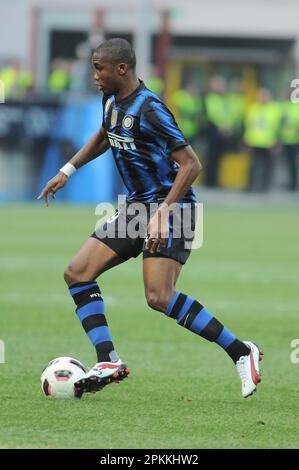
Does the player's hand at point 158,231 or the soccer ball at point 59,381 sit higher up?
the player's hand at point 158,231

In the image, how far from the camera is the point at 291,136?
92.9 feet

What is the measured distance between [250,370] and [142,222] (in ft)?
3.60

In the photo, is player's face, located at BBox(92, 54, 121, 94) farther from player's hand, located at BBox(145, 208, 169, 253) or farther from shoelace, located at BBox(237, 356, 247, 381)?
shoelace, located at BBox(237, 356, 247, 381)

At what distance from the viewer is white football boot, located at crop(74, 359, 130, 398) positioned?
24.5ft

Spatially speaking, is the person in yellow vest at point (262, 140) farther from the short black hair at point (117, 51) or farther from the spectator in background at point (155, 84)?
the short black hair at point (117, 51)

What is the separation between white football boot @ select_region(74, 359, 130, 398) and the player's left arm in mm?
783

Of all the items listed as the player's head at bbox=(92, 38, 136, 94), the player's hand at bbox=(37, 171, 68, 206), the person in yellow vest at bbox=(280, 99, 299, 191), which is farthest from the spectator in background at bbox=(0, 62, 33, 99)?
the player's head at bbox=(92, 38, 136, 94)

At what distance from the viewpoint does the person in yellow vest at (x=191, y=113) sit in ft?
92.9

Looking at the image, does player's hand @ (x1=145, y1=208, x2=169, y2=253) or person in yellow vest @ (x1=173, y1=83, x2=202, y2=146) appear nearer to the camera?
player's hand @ (x1=145, y1=208, x2=169, y2=253)

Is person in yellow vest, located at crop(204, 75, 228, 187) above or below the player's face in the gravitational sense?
below

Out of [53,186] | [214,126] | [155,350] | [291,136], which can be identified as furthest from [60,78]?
[53,186]

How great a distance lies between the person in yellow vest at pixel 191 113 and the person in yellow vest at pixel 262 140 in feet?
4.28

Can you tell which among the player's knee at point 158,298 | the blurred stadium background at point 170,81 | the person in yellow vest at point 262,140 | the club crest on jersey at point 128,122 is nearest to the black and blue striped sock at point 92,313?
the player's knee at point 158,298
